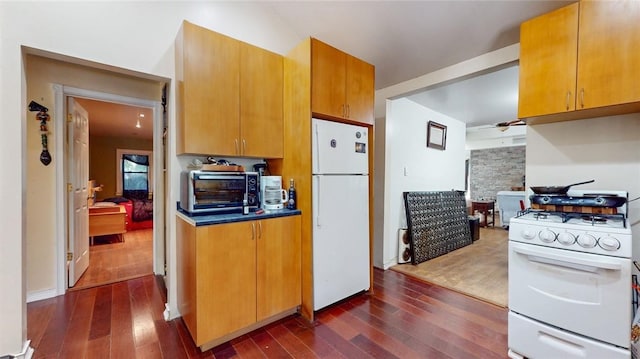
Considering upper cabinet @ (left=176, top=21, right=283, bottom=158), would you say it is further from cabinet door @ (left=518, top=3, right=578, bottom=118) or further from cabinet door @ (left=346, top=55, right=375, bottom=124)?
cabinet door @ (left=518, top=3, right=578, bottom=118)

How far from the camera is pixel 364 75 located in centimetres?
259

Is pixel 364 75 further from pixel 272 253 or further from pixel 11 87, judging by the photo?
pixel 11 87

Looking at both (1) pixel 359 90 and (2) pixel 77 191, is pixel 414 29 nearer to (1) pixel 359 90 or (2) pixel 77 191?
(1) pixel 359 90

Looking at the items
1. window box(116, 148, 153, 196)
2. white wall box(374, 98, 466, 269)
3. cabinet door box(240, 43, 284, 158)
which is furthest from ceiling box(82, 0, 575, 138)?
window box(116, 148, 153, 196)

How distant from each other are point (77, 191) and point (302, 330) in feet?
9.61

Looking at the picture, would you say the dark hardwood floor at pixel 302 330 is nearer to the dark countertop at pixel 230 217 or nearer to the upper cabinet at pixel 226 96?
the dark countertop at pixel 230 217

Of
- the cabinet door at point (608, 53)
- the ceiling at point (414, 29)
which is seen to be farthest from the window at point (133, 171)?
the cabinet door at point (608, 53)

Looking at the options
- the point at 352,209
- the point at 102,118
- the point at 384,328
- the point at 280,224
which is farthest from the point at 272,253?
the point at 102,118

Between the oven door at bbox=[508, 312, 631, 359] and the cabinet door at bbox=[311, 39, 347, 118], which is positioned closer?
the oven door at bbox=[508, 312, 631, 359]

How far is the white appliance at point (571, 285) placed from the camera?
1.37 meters

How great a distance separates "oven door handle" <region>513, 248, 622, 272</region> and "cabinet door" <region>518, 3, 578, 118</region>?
3.14 ft

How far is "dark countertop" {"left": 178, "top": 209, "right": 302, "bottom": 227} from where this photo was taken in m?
1.73

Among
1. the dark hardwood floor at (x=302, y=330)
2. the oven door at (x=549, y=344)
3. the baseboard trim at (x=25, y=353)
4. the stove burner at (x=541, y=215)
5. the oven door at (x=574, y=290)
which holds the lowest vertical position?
the dark hardwood floor at (x=302, y=330)

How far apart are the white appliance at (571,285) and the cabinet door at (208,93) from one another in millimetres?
2164
